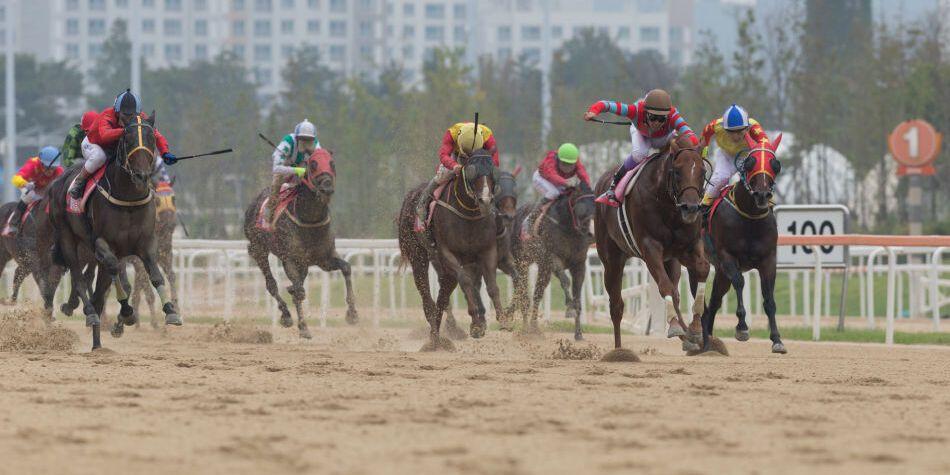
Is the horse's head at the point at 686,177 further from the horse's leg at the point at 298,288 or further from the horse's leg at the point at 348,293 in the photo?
the horse's leg at the point at 298,288

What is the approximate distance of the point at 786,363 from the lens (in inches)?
448

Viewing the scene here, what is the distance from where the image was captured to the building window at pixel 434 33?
384 feet

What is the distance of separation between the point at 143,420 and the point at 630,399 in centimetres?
252

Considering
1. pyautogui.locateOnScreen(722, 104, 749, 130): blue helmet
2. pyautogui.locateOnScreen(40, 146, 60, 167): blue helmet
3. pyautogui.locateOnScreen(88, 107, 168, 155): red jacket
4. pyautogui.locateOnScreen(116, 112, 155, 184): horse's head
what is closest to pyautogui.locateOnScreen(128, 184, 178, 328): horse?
pyautogui.locateOnScreen(40, 146, 60, 167): blue helmet

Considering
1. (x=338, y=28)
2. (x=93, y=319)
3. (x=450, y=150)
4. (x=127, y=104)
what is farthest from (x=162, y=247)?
(x=338, y=28)

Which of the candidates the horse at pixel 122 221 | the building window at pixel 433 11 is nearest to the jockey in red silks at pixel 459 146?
the horse at pixel 122 221

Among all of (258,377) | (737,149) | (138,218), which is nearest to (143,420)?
(258,377)

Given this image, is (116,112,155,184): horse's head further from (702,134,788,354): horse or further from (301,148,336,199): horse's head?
(702,134,788,354): horse

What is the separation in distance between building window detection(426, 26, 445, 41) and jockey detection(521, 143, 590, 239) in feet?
330

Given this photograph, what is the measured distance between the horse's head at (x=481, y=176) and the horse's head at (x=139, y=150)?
2405 millimetres

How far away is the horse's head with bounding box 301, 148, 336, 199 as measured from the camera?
15.2m

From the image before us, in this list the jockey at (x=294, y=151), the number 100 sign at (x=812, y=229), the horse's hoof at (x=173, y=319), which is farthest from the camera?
the number 100 sign at (x=812, y=229)

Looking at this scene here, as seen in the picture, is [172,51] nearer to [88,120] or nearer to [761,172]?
[88,120]

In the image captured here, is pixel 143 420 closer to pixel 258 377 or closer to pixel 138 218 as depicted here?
pixel 258 377
